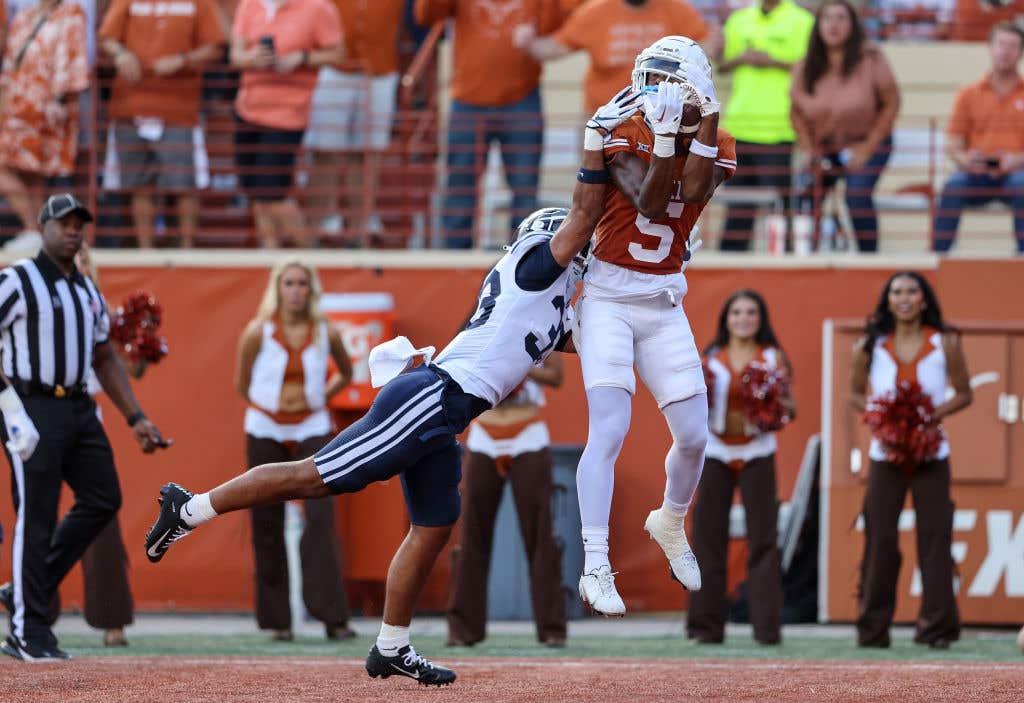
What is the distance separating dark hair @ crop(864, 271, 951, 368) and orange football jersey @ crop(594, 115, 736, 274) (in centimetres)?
351

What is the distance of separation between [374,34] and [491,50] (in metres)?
1.06

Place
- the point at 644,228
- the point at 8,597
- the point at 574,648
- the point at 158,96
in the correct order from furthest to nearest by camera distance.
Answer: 1. the point at 158,96
2. the point at 574,648
3. the point at 8,597
4. the point at 644,228

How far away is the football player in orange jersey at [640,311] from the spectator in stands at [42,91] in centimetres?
655

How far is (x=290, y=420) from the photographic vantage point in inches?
403

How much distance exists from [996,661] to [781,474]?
3.18 m

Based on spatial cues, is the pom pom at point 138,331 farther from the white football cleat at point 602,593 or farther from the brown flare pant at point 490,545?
the white football cleat at point 602,593

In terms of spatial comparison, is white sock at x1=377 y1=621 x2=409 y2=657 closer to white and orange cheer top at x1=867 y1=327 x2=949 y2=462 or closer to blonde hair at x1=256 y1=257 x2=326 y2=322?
blonde hair at x1=256 y1=257 x2=326 y2=322

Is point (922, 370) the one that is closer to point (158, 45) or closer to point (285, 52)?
point (285, 52)

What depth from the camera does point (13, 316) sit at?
842 cm

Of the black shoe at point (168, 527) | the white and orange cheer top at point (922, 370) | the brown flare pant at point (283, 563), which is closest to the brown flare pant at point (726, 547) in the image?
the white and orange cheer top at point (922, 370)

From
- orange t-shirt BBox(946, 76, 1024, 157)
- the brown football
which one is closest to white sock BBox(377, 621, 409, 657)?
the brown football

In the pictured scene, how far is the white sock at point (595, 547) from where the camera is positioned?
672 cm

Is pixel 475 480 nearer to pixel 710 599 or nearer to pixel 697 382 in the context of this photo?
pixel 710 599

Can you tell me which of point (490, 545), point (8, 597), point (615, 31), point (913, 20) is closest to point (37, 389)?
point (8, 597)
